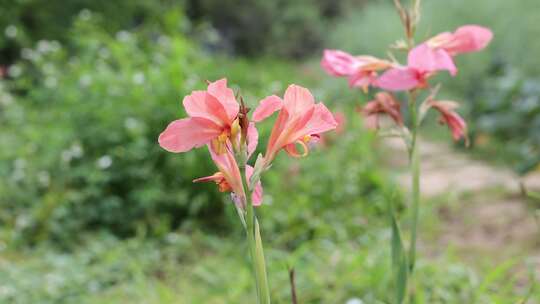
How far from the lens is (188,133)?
0.70 metres

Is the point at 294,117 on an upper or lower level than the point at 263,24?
lower

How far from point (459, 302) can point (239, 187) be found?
4.45ft

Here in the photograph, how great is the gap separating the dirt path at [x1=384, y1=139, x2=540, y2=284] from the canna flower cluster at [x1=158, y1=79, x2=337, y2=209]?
59.6 inches

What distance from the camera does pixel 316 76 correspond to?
11.7m

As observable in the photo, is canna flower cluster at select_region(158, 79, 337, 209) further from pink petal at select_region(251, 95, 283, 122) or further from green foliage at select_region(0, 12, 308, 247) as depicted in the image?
green foliage at select_region(0, 12, 308, 247)

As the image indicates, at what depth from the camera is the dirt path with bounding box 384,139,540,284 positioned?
2582 millimetres

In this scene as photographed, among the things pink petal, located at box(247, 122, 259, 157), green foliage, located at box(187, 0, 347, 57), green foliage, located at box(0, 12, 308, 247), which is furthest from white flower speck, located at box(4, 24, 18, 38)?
green foliage, located at box(187, 0, 347, 57)

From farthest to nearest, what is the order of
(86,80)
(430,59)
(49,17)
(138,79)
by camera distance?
(49,17) → (86,80) → (138,79) → (430,59)

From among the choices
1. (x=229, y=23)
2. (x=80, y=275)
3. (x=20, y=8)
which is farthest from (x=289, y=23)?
(x=80, y=275)

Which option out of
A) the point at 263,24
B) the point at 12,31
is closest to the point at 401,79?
the point at 12,31

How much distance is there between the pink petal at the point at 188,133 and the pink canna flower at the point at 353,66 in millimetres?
418

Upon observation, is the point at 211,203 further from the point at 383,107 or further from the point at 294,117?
the point at 294,117

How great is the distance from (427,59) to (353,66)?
131 millimetres

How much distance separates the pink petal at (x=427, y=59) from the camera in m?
1.00
